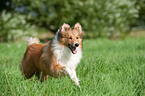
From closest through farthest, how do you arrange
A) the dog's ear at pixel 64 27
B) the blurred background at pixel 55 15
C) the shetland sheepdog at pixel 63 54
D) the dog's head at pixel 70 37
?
the shetland sheepdog at pixel 63 54
the dog's head at pixel 70 37
the dog's ear at pixel 64 27
the blurred background at pixel 55 15

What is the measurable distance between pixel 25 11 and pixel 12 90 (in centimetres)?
1065

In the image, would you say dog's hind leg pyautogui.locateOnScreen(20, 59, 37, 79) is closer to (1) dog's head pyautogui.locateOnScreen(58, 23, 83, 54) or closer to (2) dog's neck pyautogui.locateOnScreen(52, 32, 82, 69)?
(2) dog's neck pyautogui.locateOnScreen(52, 32, 82, 69)

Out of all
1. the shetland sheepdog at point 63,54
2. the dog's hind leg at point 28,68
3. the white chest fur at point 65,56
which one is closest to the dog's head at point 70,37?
the shetland sheepdog at point 63,54

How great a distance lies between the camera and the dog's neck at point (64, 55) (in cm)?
338

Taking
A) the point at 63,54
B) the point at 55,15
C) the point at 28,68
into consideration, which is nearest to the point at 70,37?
the point at 63,54

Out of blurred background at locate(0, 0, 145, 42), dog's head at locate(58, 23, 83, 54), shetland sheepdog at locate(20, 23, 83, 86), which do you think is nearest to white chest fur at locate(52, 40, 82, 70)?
shetland sheepdog at locate(20, 23, 83, 86)

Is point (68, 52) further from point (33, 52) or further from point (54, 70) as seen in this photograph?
point (33, 52)

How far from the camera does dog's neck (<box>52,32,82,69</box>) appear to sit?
338cm

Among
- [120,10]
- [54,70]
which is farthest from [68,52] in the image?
[120,10]

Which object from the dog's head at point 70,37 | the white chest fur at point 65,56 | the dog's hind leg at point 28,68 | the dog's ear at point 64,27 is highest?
Answer: the dog's ear at point 64,27

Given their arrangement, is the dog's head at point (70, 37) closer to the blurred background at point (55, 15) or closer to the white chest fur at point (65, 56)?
the white chest fur at point (65, 56)

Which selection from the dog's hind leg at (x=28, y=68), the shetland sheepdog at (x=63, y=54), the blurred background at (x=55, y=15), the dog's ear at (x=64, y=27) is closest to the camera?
the shetland sheepdog at (x=63, y=54)

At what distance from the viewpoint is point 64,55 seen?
135 inches

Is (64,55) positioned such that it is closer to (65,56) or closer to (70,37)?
(65,56)
